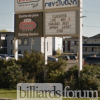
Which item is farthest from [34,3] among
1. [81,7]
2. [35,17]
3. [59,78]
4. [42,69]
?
[59,78]

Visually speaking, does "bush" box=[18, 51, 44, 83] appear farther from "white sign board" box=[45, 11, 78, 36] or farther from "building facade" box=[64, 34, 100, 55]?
"building facade" box=[64, 34, 100, 55]

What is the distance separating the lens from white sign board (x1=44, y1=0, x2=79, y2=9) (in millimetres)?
14897

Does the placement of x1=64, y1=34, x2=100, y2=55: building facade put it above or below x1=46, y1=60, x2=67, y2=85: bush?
above

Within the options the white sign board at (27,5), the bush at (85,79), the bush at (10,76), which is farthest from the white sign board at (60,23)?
the bush at (10,76)

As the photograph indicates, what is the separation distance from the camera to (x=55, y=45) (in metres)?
80.9

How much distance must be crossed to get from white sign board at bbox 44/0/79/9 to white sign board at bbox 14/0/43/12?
0.60m

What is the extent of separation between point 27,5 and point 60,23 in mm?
3246

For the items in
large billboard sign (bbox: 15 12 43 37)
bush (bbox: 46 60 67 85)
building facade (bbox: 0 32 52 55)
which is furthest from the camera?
building facade (bbox: 0 32 52 55)

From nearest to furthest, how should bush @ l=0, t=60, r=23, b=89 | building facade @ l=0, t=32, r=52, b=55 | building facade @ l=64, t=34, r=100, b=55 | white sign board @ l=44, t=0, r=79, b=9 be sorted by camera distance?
white sign board @ l=44, t=0, r=79, b=9, bush @ l=0, t=60, r=23, b=89, building facade @ l=0, t=32, r=52, b=55, building facade @ l=64, t=34, r=100, b=55

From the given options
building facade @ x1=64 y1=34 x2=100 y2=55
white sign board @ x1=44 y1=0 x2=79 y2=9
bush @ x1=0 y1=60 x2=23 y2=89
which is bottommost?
bush @ x1=0 y1=60 x2=23 y2=89

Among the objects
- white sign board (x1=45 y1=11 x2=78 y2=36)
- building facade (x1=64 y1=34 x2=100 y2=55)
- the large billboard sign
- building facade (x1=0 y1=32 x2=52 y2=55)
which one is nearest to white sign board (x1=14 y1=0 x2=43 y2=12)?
the large billboard sign

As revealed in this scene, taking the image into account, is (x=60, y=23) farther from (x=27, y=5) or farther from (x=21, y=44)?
(x=21, y=44)

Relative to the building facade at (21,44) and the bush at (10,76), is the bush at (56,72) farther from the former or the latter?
the building facade at (21,44)

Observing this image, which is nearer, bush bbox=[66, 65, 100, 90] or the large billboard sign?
bush bbox=[66, 65, 100, 90]
